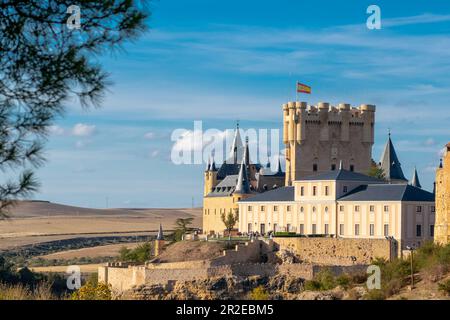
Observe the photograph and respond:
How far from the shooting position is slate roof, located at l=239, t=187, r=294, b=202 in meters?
77.5

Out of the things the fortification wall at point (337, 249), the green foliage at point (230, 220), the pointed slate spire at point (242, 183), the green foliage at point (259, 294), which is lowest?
the green foliage at point (259, 294)

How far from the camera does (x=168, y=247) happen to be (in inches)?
3009

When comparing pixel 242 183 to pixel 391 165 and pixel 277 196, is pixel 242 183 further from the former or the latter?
pixel 391 165

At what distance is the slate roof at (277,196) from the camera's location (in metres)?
77.5

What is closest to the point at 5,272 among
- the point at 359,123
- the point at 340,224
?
the point at 340,224

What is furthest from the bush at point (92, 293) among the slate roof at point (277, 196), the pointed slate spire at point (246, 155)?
the pointed slate spire at point (246, 155)

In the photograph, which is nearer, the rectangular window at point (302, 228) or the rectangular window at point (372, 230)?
the rectangular window at point (372, 230)

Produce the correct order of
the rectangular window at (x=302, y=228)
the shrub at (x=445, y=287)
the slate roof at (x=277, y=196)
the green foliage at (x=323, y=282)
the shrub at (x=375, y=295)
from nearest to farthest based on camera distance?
the shrub at (x=445, y=287) → the shrub at (x=375, y=295) → the green foliage at (x=323, y=282) → the rectangular window at (x=302, y=228) → the slate roof at (x=277, y=196)

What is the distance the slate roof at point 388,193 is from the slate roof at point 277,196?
6.10 m

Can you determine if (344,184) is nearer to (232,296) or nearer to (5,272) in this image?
(232,296)

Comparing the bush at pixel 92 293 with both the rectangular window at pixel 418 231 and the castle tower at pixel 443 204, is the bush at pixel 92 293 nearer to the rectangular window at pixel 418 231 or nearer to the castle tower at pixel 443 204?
the castle tower at pixel 443 204

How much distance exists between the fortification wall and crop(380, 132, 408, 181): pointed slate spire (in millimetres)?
19802

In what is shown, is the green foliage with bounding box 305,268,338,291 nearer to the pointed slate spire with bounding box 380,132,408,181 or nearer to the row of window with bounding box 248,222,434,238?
the row of window with bounding box 248,222,434,238

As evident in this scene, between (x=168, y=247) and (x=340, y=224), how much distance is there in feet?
39.9
